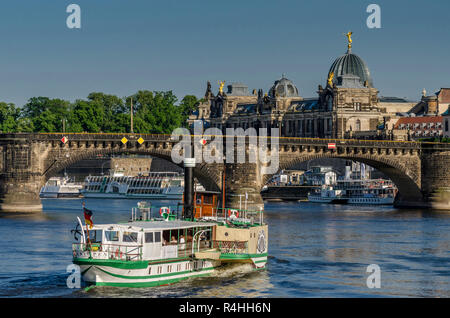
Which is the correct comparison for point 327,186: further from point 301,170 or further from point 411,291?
point 411,291

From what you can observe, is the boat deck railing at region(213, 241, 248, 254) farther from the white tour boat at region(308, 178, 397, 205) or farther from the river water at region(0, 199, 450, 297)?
the white tour boat at region(308, 178, 397, 205)

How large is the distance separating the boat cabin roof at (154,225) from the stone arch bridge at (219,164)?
52.0 m

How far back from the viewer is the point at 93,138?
102m

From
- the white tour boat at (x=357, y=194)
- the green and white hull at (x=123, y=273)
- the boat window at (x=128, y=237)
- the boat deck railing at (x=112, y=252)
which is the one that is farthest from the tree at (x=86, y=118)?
the green and white hull at (x=123, y=273)

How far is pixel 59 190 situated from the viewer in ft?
517

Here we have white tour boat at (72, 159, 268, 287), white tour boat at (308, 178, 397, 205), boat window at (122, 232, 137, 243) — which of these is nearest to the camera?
white tour boat at (72, 159, 268, 287)

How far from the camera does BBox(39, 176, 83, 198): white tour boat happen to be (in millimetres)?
155250

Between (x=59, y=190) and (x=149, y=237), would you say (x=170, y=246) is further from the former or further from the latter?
(x=59, y=190)

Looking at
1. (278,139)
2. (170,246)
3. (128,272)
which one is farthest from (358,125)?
(128,272)

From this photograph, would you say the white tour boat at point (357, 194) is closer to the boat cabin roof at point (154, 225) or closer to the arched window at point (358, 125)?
the arched window at point (358, 125)

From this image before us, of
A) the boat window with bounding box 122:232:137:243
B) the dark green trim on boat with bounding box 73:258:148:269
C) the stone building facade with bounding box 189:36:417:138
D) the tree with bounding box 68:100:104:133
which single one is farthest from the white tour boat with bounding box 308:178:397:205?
the dark green trim on boat with bounding box 73:258:148:269

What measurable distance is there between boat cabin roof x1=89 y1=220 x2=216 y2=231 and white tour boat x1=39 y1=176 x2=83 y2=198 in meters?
106

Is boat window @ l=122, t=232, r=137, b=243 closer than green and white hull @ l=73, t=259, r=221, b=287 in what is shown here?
No

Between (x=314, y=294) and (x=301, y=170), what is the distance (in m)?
141
